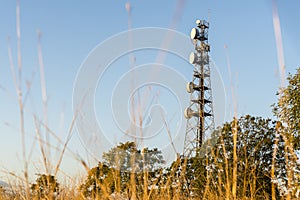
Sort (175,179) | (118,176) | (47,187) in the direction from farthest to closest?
(175,179)
(47,187)
(118,176)

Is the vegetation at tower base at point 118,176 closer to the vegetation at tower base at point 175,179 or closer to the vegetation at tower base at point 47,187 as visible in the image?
the vegetation at tower base at point 175,179

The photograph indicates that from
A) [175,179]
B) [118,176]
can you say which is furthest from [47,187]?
[175,179]

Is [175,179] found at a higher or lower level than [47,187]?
higher

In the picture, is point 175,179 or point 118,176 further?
point 175,179

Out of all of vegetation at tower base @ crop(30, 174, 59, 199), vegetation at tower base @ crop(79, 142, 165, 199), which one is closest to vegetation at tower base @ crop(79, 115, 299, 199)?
vegetation at tower base @ crop(79, 142, 165, 199)

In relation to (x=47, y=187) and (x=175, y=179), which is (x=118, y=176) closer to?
(x=47, y=187)

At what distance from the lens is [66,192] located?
3986mm

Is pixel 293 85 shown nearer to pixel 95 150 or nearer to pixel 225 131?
pixel 225 131

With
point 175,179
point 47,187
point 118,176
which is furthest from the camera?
point 175,179

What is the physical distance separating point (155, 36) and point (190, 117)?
18.9 metres

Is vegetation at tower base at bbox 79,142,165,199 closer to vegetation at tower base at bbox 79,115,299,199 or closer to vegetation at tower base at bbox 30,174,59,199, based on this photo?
vegetation at tower base at bbox 79,115,299,199

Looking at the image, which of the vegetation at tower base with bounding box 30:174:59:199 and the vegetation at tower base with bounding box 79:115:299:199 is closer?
the vegetation at tower base with bounding box 30:174:59:199

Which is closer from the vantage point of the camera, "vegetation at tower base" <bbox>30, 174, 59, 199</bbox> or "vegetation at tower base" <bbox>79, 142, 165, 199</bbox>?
"vegetation at tower base" <bbox>30, 174, 59, 199</bbox>

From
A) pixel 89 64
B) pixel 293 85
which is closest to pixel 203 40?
pixel 293 85
